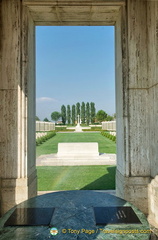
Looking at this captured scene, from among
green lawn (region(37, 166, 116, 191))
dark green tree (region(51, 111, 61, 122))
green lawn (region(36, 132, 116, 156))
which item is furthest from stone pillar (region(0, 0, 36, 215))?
dark green tree (region(51, 111, 61, 122))

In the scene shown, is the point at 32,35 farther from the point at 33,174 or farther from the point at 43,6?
the point at 33,174

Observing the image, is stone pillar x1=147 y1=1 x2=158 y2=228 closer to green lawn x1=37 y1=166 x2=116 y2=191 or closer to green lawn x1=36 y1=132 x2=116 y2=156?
green lawn x1=37 y1=166 x2=116 y2=191

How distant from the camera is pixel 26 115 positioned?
4145 millimetres

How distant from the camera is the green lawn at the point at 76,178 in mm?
6340

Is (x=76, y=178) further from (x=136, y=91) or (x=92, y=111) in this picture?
(x=92, y=111)

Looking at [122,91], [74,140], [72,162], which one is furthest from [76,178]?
[74,140]

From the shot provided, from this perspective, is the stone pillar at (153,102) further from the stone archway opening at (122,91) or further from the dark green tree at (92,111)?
the dark green tree at (92,111)

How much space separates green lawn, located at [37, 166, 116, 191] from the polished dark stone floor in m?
3.64

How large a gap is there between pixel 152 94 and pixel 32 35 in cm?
325

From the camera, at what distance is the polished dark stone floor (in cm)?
187

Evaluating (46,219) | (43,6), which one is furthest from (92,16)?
(46,219)

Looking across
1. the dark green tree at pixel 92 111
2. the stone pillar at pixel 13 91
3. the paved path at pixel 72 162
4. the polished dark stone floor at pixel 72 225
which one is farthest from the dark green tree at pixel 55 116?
the polished dark stone floor at pixel 72 225

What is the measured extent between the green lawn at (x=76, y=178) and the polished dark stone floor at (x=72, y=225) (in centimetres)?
364

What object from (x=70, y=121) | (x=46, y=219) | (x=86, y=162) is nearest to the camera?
(x=46, y=219)
